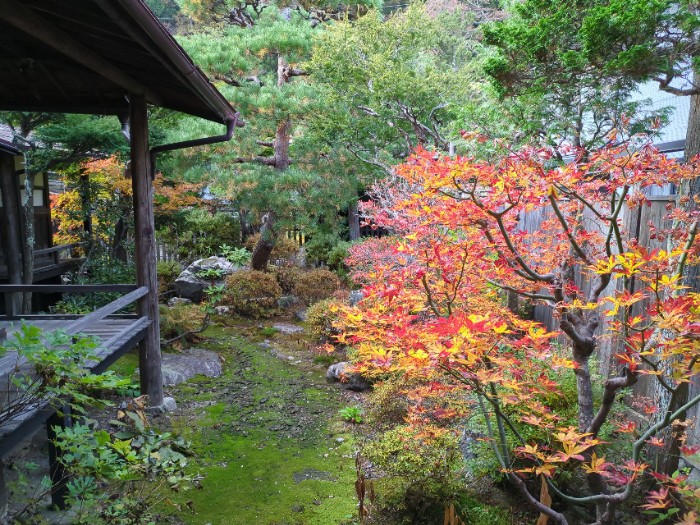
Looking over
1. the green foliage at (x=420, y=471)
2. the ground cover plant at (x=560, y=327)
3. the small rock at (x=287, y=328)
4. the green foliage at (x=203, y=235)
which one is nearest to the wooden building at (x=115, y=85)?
the ground cover plant at (x=560, y=327)

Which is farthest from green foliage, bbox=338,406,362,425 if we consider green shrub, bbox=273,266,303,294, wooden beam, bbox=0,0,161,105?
green shrub, bbox=273,266,303,294

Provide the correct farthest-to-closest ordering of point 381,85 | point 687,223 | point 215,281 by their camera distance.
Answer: point 215,281
point 381,85
point 687,223

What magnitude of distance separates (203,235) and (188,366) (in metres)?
7.12

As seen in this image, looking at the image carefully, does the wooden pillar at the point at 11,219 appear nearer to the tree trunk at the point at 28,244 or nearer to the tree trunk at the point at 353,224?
the tree trunk at the point at 28,244

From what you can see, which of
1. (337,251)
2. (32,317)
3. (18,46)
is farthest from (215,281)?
(18,46)

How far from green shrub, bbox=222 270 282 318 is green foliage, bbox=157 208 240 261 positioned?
2.58 metres

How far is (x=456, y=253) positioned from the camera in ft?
12.0

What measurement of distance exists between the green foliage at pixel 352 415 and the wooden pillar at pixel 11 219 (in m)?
5.62

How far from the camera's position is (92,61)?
13.2ft

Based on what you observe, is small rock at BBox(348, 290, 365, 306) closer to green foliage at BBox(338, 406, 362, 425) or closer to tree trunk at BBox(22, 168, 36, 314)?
green foliage at BBox(338, 406, 362, 425)

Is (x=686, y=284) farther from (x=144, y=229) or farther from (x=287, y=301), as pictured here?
(x=287, y=301)

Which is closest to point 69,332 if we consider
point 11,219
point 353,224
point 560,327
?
point 560,327

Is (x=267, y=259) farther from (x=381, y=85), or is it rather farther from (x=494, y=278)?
(x=494, y=278)

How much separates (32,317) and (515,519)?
4869 mm
